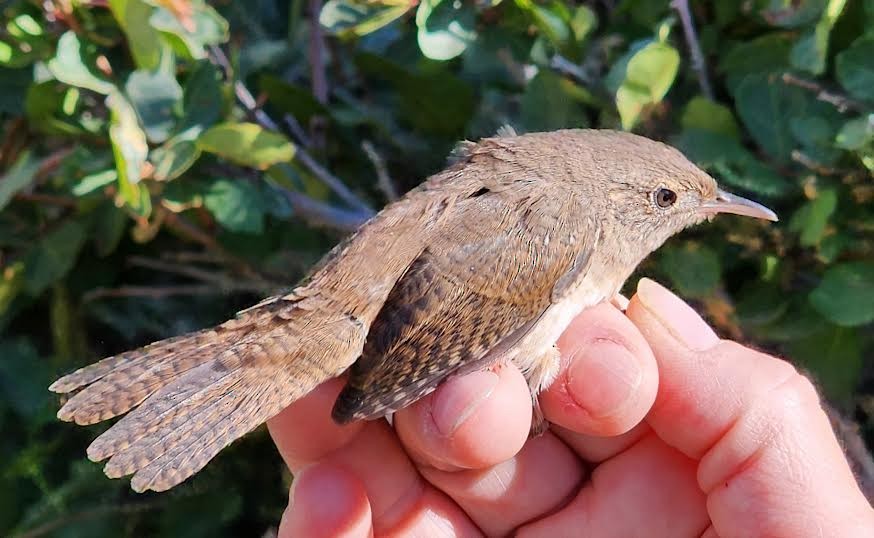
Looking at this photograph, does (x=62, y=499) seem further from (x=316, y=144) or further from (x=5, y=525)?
(x=316, y=144)

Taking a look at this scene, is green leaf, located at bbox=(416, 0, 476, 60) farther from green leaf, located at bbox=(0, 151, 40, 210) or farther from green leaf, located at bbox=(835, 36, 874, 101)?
green leaf, located at bbox=(0, 151, 40, 210)

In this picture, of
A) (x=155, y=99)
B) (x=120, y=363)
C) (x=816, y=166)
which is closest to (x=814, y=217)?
(x=816, y=166)

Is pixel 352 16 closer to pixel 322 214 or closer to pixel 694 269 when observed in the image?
pixel 322 214

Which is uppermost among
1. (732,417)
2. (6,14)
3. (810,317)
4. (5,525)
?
(6,14)

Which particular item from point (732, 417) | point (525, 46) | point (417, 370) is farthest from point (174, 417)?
point (525, 46)

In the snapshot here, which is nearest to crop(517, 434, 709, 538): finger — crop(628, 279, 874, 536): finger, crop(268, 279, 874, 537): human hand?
crop(268, 279, 874, 537): human hand

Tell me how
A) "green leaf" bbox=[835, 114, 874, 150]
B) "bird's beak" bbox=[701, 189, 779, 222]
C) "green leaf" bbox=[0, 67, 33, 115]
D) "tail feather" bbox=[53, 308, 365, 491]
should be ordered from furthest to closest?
"green leaf" bbox=[0, 67, 33, 115] < "bird's beak" bbox=[701, 189, 779, 222] < "green leaf" bbox=[835, 114, 874, 150] < "tail feather" bbox=[53, 308, 365, 491]
